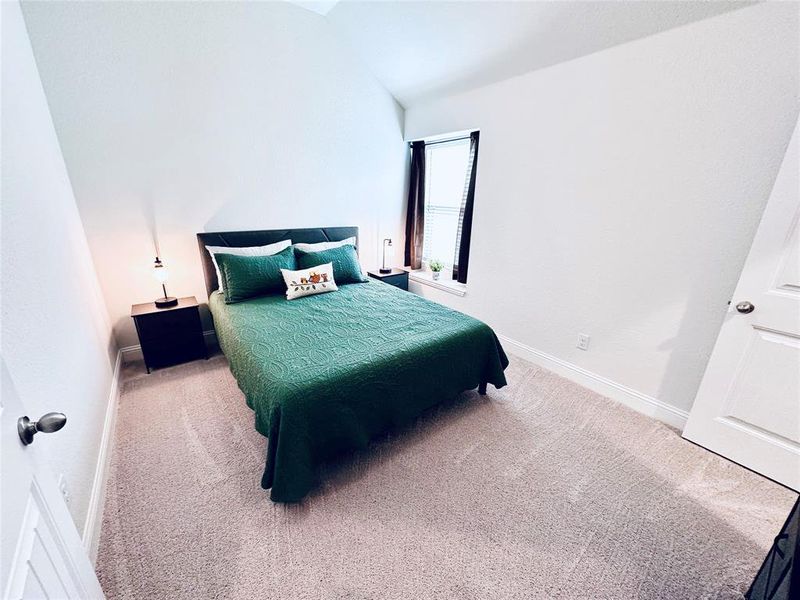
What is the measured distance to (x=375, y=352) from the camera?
1872 mm

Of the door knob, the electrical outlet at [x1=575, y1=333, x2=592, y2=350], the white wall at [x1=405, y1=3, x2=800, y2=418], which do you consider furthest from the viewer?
the electrical outlet at [x1=575, y1=333, x2=592, y2=350]

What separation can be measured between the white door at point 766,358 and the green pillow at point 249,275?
2.88m

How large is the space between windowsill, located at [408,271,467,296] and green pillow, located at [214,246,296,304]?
1537 mm

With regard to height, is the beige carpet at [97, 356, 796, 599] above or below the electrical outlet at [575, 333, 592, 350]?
below

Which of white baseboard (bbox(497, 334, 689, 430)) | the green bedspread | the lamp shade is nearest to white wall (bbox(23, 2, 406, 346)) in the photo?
the lamp shade

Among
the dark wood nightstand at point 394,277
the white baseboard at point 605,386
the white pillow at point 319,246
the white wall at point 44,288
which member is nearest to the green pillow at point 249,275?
the white pillow at point 319,246

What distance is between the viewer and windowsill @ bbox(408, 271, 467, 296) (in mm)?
3457

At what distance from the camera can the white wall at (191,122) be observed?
227 cm

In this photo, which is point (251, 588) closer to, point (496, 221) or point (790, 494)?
point (790, 494)

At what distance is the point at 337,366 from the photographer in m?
1.73

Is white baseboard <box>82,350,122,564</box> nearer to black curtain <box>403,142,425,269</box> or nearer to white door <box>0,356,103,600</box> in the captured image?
white door <box>0,356,103,600</box>

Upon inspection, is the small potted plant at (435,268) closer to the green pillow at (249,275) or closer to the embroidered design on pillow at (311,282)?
the embroidered design on pillow at (311,282)

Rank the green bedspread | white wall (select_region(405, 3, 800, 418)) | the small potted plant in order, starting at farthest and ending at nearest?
the small potted plant → white wall (select_region(405, 3, 800, 418)) → the green bedspread

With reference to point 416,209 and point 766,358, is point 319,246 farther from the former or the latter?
point 766,358
